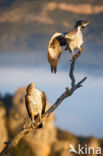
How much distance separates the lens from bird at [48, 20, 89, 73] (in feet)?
16.9

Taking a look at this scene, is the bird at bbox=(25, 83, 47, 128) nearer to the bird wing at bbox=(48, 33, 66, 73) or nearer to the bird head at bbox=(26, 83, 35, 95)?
the bird head at bbox=(26, 83, 35, 95)

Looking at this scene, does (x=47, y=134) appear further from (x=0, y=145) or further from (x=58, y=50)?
(x=58, y=50)

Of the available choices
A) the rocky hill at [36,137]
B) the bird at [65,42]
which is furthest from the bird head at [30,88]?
the rocky hill at [36,137]

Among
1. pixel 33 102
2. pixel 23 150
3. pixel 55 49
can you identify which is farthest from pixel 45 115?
pixel 23 150

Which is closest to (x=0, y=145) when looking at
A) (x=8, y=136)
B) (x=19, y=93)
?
(x=8, y=136)

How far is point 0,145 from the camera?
10.5 metres

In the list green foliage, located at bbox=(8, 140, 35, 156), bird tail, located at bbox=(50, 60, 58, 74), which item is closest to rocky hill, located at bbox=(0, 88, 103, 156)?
green foliage, located at bbox=(8, 140, 35, 156)

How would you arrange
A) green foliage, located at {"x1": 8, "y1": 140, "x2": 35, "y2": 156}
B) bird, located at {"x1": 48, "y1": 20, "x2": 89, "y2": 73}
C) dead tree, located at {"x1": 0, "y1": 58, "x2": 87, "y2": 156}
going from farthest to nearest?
green foliage, located at {"x1": 8, "y1": 140, "x2": 35, "y2": 156} < bird, located at {"x1": 48, "y1": 20, "x2": 89, "y2": 73} < dead tree, located at {"x1": 0, "y1": 58, "x2": 87, "y2": 156}

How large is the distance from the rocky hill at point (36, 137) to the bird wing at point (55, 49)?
5.74 meters

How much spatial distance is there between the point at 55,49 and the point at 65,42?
156mm

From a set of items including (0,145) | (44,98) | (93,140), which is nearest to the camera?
(44,98)

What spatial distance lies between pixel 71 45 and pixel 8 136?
662cm

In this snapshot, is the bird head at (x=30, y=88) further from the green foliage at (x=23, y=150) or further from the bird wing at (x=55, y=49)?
the green foliage at (x=23, y=150)

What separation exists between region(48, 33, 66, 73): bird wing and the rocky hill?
5744 millimetres
